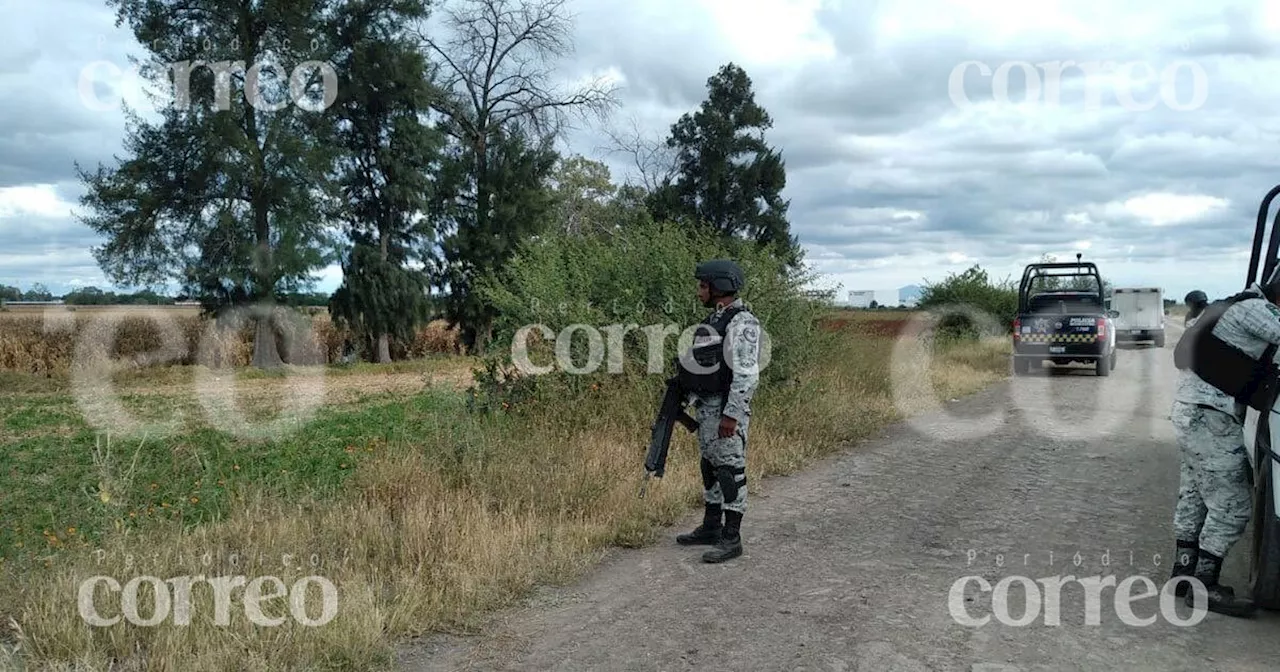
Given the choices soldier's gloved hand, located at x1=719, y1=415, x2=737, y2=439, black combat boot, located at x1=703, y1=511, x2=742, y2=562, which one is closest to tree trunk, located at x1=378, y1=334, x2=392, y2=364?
black combat boot, located at x1=703, y1=511, x2=742, y2=562

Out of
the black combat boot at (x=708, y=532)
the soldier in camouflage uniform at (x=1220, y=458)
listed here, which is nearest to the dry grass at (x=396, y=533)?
the black combat boot at (x=708, y=532)

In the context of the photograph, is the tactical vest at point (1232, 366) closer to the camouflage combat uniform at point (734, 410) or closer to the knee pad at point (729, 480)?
the camouflage combat uniform at point (734, 410)

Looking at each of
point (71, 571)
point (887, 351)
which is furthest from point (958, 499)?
point (887, 351)

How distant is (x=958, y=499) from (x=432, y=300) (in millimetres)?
25696

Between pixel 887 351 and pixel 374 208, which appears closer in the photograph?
pixel 887 351

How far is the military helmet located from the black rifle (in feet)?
2.42

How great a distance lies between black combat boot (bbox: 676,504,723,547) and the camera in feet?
19.6

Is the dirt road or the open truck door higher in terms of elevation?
the open truck door

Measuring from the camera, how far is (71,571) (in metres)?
4.56

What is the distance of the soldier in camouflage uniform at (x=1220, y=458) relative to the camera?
15.0 feet

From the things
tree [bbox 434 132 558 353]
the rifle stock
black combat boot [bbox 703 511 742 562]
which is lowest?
black combat boot [bbox 703 511 742 562]

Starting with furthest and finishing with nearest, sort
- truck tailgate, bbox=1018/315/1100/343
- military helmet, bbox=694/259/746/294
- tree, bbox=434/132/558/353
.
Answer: tree, bbox=434/132/558/353, truck tailgate, bbox=1018/315/1100/343, military helmet, bbox=694/259/746/294

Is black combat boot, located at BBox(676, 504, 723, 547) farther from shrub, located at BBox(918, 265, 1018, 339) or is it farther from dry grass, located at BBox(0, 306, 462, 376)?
shrub, located at BBox(918, 265, 1018, 339)

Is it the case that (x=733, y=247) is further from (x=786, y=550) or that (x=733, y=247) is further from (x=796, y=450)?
(x=786, y=550)
